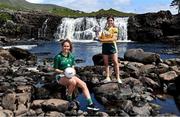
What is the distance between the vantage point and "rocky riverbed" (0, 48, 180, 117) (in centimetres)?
1605

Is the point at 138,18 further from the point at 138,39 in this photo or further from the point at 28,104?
the point at 28,104

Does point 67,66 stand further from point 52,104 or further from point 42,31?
point 42,31

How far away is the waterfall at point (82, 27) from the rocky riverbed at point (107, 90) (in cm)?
5767

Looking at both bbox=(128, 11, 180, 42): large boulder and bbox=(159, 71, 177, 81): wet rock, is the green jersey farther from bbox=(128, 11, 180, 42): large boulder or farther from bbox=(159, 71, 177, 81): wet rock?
bbox=(128, 11, 180, 42): large boulder

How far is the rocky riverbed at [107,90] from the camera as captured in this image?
16.0 meters

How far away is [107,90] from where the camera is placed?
1884 cm

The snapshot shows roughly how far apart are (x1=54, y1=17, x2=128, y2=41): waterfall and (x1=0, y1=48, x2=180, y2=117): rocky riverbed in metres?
57.7

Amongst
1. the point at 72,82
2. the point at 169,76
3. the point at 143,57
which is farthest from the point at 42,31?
the point at 72,82

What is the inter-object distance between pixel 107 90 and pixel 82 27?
69493 mm

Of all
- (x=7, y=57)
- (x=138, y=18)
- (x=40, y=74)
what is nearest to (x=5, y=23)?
(x=138, y=18)

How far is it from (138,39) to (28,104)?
2772 inches

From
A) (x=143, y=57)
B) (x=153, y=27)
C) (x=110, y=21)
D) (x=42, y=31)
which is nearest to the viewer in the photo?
(x=110, y=21)

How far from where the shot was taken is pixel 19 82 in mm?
22625

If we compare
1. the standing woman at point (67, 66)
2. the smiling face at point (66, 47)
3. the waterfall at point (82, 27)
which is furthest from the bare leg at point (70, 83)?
the waterfall at point (82, 27)
